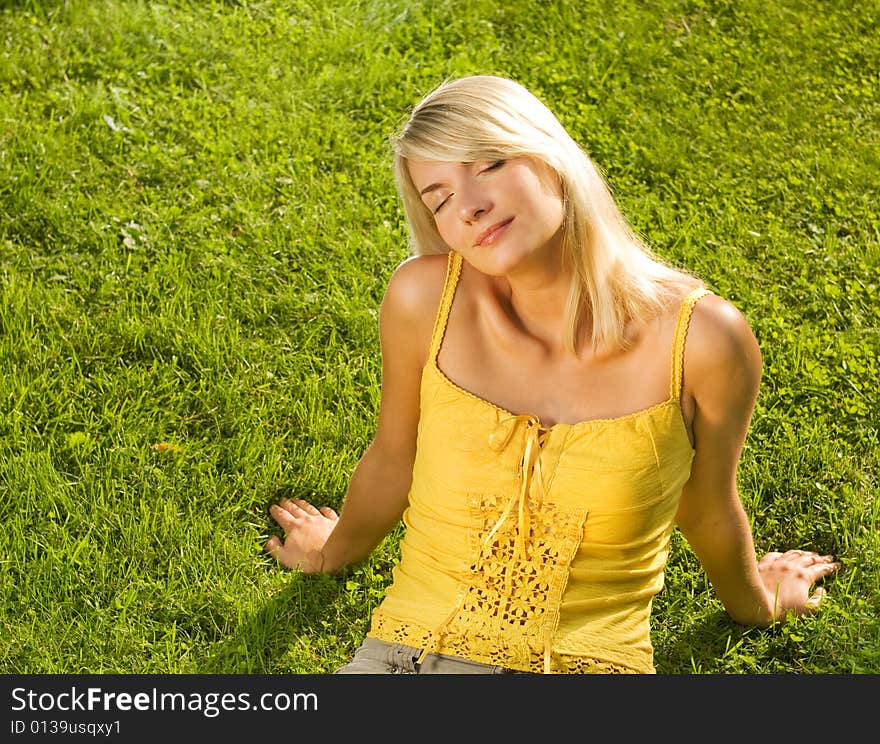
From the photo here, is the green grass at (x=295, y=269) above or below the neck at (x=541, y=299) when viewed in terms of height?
below

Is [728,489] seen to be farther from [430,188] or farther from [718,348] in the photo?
[430,188]

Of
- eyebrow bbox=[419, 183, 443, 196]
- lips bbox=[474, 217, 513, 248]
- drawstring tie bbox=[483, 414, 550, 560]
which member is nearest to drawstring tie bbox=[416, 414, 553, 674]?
drawstring tie bbox=[483, 414, 550, 560]

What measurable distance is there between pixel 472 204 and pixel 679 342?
0.62 m

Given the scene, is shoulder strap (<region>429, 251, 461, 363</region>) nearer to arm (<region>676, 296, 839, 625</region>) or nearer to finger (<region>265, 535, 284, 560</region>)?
arm (<region>676, 296, 839, 625</region>)

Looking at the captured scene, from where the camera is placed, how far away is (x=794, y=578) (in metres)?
4.07

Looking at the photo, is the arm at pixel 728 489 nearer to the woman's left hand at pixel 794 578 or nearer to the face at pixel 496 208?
the woman's left hand at pixel 794 578

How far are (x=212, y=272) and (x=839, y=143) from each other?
325 centimetres

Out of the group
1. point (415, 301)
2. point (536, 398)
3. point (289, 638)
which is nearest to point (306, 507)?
point (289, 638)

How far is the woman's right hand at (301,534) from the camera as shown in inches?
163

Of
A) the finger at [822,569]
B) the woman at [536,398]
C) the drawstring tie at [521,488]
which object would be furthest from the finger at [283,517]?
the finger at [822,569]

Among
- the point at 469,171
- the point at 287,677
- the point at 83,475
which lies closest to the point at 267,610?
the point at 287,677

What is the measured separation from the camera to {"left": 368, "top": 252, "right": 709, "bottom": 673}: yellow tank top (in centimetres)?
306

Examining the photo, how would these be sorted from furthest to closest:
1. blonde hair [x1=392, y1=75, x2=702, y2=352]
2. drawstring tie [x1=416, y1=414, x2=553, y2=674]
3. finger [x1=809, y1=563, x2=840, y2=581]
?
finger [x1=809, y1=563, x2=840, y2=581]
drawstring tie [x1=416, y1=414, x2=553, y2=674]
blonde hair [x1=392, y1=75, x2=702, y2=352]

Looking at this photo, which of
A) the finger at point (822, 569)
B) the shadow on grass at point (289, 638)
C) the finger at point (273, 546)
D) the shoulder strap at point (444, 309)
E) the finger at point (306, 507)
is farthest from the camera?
the finger at point (306, 507)
